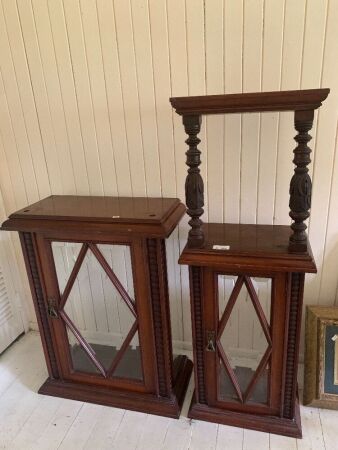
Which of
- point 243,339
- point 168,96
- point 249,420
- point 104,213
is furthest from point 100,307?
point 168,96

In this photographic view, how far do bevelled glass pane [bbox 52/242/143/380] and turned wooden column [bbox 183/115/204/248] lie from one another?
292 mm

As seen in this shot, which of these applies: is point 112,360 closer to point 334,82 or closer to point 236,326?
point 236,326

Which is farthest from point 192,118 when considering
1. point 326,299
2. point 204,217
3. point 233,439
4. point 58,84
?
point 233,439

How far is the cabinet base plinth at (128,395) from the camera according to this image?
5.08ft

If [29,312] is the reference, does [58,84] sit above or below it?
above

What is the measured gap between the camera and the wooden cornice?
103cm

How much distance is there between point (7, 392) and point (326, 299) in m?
1.63

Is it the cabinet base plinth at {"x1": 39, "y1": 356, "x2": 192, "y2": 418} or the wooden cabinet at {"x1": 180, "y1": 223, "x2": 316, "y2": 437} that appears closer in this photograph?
the wooden cabinet at {"x1": 180, "y1": 223, "x2": 316, "y2": 437}

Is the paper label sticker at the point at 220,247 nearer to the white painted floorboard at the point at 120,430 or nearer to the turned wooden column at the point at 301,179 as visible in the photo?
the turned wooden column at the point at 301,179

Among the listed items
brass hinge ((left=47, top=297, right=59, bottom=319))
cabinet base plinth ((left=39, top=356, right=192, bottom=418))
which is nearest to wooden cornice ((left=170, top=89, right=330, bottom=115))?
brass hinge ((left=47, top=297, right=59, bottom=319))

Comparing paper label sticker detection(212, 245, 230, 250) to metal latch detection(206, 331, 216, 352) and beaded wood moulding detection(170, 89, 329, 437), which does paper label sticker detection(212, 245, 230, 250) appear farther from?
metal latch detection(206, 331, 216, 352)

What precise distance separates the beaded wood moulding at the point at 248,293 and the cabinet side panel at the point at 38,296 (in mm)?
685

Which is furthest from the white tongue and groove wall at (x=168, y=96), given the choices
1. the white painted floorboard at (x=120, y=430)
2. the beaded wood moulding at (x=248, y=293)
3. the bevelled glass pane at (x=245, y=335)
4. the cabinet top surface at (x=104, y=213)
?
the white painted floorboard at (x=120, y=430)

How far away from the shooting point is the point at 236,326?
141 cm
